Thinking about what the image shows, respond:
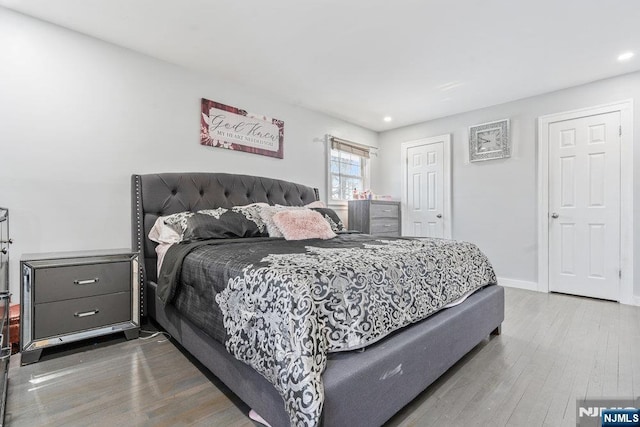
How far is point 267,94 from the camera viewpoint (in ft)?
11.7

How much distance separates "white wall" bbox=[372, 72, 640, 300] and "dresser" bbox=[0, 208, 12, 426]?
14.9ft

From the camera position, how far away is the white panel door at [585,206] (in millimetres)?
3197

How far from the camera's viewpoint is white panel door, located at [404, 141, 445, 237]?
4508mm

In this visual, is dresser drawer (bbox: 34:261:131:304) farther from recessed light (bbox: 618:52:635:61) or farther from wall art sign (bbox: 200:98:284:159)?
recessed light (bbox: 618:52:635:61)

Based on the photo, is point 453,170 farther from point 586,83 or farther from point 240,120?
point 240,120

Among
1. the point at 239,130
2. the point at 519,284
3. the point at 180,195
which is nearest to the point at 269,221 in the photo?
the point at 180,195

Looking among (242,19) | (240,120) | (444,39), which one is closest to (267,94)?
(240,120)

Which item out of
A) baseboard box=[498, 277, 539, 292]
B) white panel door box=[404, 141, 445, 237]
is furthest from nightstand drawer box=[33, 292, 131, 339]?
baseboard box=[498, 277, 539, 292]

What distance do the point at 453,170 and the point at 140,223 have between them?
3970 mm

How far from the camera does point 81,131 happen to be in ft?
7.79

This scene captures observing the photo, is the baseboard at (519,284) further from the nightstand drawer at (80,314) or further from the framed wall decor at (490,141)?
the nightstand drawer at (80,314)

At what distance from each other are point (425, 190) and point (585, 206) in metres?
1.89

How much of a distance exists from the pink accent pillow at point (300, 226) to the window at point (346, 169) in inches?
69.4

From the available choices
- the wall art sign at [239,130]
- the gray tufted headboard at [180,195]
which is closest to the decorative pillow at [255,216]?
the gray tufted headboard at [180,195]
